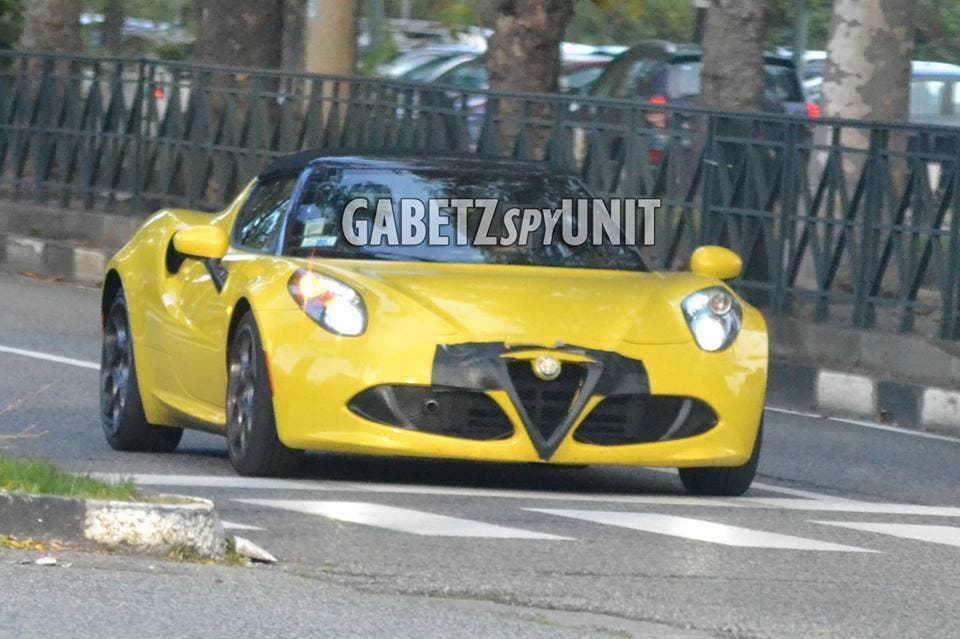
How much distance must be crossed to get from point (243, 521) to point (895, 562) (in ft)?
6.93

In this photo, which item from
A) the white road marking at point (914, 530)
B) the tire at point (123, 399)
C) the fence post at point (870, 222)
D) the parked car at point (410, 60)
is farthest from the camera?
the parked car at point (410, 60)

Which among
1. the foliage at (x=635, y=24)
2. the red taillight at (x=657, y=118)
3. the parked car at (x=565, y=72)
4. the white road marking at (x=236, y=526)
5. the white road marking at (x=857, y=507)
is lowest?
the foliage at (x=635, y=24)

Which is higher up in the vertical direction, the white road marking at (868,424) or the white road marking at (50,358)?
the white road marking at (50,358)

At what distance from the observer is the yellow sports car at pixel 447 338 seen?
8.26m

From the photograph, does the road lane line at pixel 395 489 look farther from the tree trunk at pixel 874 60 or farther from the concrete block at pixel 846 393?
the tree trunk at pixel 874 60

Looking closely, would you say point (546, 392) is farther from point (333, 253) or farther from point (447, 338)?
point (333, 253)

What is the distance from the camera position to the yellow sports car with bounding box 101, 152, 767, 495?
8.26 m

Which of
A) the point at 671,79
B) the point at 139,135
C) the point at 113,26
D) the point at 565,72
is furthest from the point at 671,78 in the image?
the point at 113,26

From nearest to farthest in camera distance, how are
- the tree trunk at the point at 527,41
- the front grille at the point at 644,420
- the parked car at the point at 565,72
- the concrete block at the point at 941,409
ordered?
1. the front grille at the point at 644,420
2. the concrete block at the point at 941,409
3. the tree trunk at the point at 527,41
4. the parked car at the point at 565,72

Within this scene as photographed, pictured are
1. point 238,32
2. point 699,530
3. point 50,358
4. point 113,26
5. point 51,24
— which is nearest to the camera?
point 699,530

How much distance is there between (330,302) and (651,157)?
274 inches

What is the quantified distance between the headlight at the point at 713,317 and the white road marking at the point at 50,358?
16.5ft

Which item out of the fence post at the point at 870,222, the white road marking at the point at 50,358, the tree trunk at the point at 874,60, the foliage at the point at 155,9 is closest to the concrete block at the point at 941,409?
the fence post at the point at 870,222

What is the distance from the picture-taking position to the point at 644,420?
331 inches
